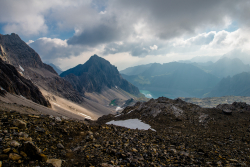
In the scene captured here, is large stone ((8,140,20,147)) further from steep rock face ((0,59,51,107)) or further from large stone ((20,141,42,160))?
steep rock face ((0,59,51,107))

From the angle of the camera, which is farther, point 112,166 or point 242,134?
point 242,134

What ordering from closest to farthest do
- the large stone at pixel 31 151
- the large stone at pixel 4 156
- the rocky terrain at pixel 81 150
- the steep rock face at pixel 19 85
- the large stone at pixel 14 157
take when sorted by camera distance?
the large stone at pixel 4 156, the large stone at pixel 14 157, the large stone at pixel 31 151, the rocky terrain at pixel 81 150, the steep rock face at pixel 19 85

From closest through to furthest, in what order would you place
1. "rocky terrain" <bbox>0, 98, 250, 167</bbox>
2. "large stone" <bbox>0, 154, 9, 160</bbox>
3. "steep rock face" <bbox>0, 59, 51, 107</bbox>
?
"large stone" <bbox>0, 154, 9, 160</bbox> → "rocky terrain" <bbox>0, 98, 250, 167</bbox> → "steep rock face" <bbox>0, 59, 51, 107</bbox>

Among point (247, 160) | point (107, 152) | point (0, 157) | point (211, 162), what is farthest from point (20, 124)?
point (247, 160)

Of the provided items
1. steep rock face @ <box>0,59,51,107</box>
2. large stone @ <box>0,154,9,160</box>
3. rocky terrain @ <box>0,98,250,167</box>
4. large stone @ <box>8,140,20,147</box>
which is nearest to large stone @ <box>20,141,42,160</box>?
rocky terrain @ <box>0,98,250,167</box>

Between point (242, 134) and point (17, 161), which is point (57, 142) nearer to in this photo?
point (17, 161)

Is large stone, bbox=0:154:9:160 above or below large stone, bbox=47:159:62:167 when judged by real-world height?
above

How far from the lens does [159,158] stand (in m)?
10.3

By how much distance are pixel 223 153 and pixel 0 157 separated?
1672 centimetres

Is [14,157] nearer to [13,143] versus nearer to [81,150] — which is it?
[13,143]

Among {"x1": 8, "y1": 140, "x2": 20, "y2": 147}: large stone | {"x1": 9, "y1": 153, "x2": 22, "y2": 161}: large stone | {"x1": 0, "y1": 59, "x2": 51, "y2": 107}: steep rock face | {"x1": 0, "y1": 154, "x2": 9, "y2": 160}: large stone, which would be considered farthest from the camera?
{"x1": 0, "y1": 59, "x2": 51, "y2": 107}: steep rock face

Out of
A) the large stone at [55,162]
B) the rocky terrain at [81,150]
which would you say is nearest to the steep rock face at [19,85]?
the rocky terrain at [81,150]

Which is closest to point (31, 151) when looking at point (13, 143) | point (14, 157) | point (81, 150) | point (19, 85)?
point (14, 157)

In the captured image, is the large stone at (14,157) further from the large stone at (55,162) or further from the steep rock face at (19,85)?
the steep rock face at (19,85)
